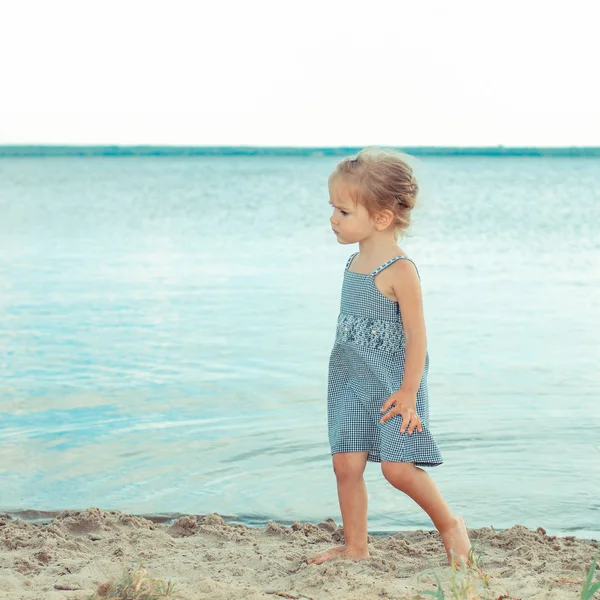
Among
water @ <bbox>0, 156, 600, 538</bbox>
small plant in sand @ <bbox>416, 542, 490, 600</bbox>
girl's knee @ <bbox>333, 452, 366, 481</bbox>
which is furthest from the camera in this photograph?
water @ <bbox>0, 156, 600, 538</bbox>

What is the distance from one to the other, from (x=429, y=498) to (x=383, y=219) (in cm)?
96

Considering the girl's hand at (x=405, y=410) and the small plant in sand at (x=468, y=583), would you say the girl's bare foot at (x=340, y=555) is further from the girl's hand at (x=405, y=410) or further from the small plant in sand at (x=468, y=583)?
the girl's hand at (x=405, y=410)

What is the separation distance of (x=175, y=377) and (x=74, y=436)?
1.46 m

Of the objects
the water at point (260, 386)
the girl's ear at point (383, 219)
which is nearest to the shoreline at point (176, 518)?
the water at point (260, 386)

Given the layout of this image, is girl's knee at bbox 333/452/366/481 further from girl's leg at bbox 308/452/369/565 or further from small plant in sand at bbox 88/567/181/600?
small plant in sand at bbox 88/567/181/600

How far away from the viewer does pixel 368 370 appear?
3432mm

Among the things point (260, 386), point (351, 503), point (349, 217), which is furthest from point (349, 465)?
point (260, 386)

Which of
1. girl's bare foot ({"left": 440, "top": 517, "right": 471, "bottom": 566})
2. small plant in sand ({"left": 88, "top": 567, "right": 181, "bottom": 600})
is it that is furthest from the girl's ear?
small plant in sand ({"left": 88, "top": 567, "right": 181, "bottom": 600})

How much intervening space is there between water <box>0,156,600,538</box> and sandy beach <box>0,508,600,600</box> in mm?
411

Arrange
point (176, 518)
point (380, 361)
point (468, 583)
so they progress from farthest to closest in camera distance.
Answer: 1. point (176, 518)
2. point (380, 361)
3. point (468, 583)

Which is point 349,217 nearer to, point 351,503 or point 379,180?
point 379,180

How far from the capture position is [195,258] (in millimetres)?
15477

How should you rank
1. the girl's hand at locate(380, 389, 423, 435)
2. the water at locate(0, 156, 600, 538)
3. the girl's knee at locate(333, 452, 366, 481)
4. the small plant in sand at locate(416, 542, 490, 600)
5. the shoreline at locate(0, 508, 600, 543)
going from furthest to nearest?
the water at locate(0, 156, 600, 538), the shoreline at locate(0, 508, 600, 543), the girl's knee at locate(333, 452, 366, 481), the girl's hand at locate(380, 389, 423, 435), the small plant in sand at locate(416, 542, 490, 600)

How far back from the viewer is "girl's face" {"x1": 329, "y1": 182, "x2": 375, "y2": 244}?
11.3 feet
